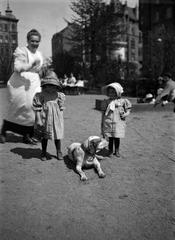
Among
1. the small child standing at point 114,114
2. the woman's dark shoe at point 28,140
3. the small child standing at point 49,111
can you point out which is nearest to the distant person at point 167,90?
the small child standing at point 114,114

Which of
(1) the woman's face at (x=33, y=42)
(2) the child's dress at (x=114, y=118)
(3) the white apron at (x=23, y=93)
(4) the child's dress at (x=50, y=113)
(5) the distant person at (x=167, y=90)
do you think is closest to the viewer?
(4) the child's dress at (x=50, y=113)

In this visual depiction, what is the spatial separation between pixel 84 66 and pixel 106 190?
29815 mm

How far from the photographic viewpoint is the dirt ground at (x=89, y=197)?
297cm

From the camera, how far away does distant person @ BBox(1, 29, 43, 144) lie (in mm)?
5457

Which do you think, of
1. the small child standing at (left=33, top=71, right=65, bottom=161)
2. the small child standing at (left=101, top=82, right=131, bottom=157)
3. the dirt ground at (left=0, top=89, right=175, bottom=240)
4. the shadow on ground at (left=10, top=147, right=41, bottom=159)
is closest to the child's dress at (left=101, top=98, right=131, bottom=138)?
the small child standing at (left=101, top=82, right=131, bottom=157)

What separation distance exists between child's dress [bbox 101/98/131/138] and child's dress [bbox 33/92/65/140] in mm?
723

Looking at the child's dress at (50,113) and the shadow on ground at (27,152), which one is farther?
the shadow on ground at (27,152)

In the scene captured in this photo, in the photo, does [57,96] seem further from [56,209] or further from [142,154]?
[56,209]

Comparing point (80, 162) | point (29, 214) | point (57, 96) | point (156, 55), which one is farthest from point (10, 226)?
point (156, 55)

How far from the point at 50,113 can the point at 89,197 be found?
1.49m

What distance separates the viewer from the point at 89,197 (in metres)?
3.69

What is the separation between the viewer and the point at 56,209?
3.39 m

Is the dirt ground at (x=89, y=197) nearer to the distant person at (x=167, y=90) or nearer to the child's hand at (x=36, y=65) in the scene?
the child's hand at (x=36, y=65)

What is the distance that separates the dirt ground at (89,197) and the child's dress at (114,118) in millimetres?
406
